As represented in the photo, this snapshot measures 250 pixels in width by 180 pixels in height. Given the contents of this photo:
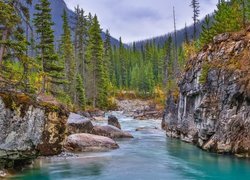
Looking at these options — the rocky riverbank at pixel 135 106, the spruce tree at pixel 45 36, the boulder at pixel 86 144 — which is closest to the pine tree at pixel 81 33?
the rocky riverbank at pixel 135 106

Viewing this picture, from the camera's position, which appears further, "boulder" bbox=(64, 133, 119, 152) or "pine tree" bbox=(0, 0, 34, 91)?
"boulder" bbox=(64, 133, 119, 152)

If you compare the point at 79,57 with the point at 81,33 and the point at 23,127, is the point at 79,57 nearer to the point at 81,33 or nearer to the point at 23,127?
the point at 81,33

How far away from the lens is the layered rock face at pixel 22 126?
15.8 meters

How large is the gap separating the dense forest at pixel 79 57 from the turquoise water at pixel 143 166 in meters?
4.28

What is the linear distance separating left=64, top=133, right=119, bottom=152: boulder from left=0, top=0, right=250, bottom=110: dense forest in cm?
482

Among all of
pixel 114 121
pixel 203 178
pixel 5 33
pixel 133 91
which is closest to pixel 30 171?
pixel 5 33

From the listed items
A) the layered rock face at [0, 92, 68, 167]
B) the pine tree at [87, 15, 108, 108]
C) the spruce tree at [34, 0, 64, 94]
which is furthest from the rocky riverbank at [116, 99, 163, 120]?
the layered rock face at [0, 92, 68, 167]

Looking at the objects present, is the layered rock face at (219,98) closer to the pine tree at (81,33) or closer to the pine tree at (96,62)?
the pine tree at (96,62)

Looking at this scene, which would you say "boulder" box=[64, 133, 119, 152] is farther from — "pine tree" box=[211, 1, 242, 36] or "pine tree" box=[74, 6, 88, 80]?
"pine tree" box=[74, 6, 88, 80]

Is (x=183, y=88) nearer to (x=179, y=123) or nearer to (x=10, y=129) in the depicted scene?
Answer: (x=179, y=123)

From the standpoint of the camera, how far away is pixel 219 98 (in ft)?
87.0

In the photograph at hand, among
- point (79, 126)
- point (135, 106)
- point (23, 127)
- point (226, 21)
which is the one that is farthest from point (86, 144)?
point (135, 106)

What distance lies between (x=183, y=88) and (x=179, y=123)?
10.7 feet

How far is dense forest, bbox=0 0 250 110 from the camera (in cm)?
1752
